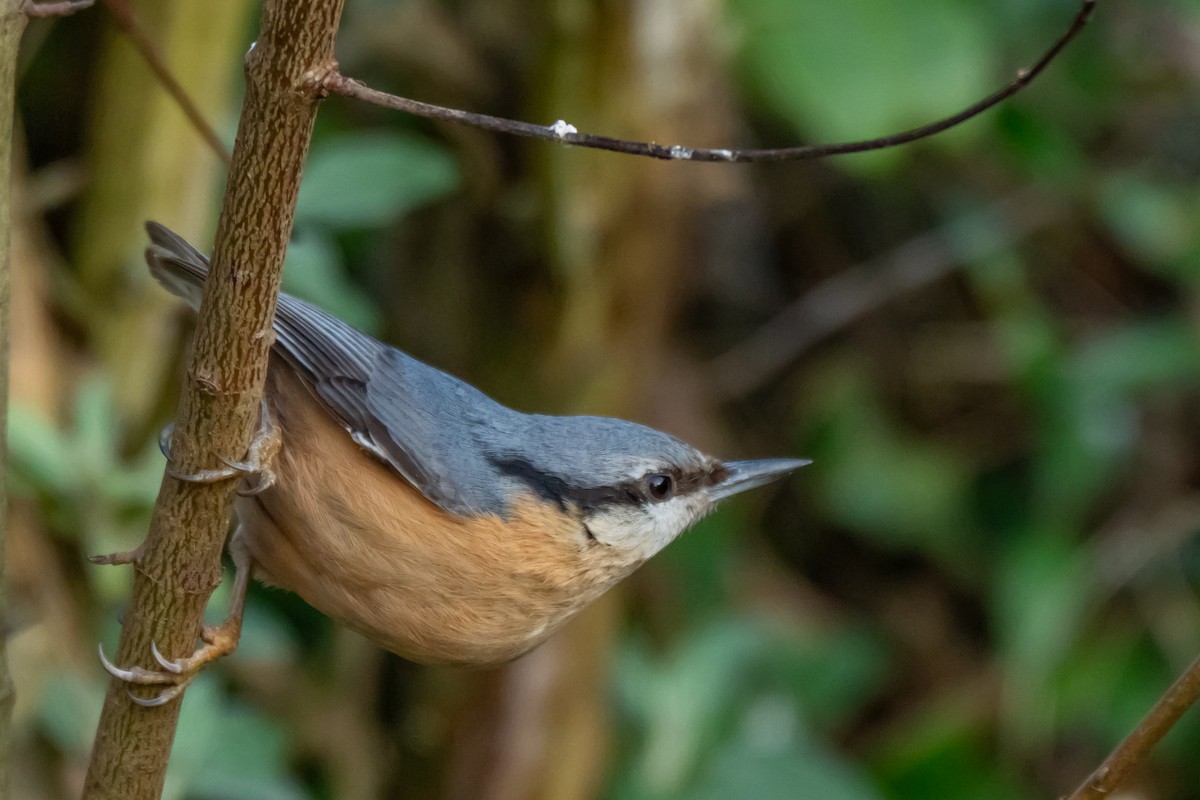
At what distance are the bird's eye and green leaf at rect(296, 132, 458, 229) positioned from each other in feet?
2.68

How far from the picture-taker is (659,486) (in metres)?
2.54

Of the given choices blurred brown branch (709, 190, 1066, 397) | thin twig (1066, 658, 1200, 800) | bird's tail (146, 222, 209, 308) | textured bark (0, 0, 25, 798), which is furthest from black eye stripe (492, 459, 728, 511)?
blurred brown branch (709, 190, 1066, 397)

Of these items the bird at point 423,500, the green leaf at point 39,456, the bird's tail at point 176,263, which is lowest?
the green leaf at point 39,456

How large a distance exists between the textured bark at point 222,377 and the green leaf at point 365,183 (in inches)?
42.8

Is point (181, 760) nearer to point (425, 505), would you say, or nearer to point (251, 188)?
point (425, 505)

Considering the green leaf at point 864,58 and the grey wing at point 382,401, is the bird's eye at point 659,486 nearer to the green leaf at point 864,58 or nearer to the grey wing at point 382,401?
the grey wing at point 382,401

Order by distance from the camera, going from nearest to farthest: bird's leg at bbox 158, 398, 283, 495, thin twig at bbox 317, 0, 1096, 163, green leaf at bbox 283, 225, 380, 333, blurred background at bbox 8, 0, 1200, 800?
thin twig at bbox 317, 0, 1096, 163, bird's leg at bbox 158, 398, 283, 495, green leaf at bbox 283, 225, 380, 333, blurred background at bbox 8, 0, 1200, 800

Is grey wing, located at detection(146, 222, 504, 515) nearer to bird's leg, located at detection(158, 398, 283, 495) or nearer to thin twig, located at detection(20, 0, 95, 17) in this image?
bird's leg, located at detection(158, 398, 283, 495)

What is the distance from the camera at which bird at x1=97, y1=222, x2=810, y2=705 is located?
2.21 m

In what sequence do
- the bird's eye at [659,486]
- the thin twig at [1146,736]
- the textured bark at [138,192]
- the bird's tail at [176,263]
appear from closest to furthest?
the thin twig at [1146,736] < the bird's tail at [176,263] < the bird's eye at [659,486] < the textured bark at [138,192]

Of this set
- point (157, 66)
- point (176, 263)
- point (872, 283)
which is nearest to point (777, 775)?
point (872, 283)

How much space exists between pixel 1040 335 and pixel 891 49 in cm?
127

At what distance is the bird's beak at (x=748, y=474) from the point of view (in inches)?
104

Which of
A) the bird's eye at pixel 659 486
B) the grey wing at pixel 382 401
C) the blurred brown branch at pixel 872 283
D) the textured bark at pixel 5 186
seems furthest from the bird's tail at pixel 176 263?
the blurred brown branch at pixel 872 283
